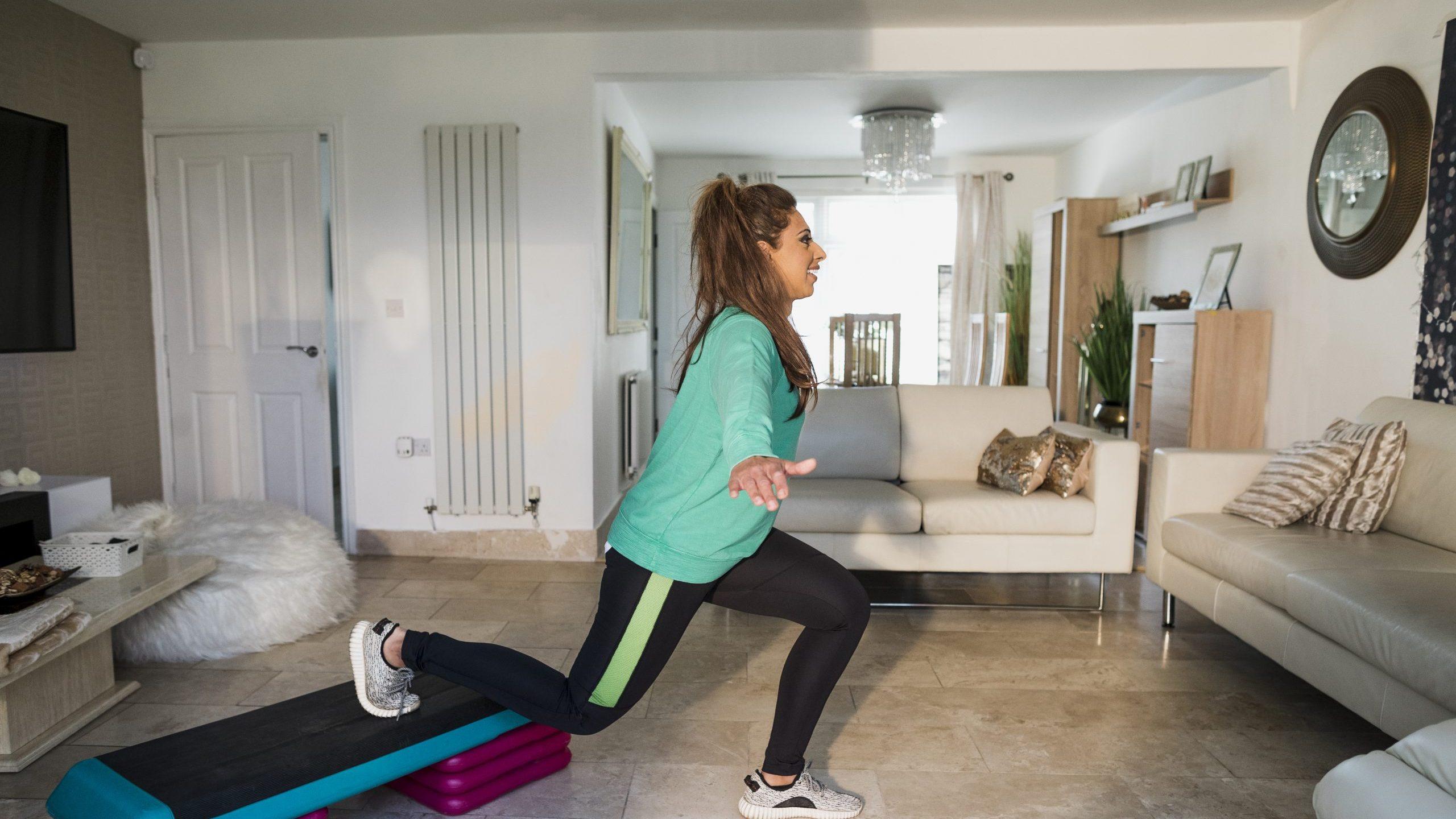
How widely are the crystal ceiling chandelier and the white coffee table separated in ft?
14.8

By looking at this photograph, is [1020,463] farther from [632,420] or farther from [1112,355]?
[632,420]

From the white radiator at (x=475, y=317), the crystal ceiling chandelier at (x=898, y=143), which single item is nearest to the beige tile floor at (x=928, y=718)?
the white radiator at (x=475, y=317)

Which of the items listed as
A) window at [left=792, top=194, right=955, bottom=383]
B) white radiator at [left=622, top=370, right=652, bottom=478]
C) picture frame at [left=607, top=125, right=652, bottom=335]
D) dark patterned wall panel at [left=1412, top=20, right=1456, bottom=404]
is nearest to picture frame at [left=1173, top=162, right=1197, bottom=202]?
dark patterned wall panel at [left=1412, top=20, right=1456, bottom=404]

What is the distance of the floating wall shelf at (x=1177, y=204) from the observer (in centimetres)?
462

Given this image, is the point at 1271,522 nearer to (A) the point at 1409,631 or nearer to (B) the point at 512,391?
(A) the point at 1409,631

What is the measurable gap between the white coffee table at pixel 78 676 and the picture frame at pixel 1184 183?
16.1ft

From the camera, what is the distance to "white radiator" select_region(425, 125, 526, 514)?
13.6 ft

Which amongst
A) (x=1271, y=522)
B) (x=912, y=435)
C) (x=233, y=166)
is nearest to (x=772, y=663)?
(x=912, y=435)

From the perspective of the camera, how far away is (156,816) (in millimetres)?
1491

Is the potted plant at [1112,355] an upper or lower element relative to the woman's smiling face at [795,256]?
lower

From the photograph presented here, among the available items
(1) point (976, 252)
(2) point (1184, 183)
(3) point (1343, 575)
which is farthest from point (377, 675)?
(1) point (976, 252)

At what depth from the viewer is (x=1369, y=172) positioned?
3.48 metres

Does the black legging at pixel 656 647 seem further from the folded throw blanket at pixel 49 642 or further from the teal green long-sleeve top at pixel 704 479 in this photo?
the folded throw blanket at pixel 49 642

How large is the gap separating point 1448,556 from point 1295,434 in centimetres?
148
